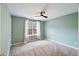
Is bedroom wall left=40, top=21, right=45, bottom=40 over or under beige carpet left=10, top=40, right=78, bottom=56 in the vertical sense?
over

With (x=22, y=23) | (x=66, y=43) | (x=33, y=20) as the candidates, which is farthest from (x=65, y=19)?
(x=22, y=23)

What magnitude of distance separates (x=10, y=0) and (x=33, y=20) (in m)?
3.10

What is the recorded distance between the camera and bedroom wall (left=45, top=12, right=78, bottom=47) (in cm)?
351

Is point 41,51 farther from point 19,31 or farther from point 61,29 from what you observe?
point 61,29

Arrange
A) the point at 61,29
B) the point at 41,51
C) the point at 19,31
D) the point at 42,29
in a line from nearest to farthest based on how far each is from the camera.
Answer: the point at 41,51 < the point at 19,31 < the point at 42,29 < the point at 61,29

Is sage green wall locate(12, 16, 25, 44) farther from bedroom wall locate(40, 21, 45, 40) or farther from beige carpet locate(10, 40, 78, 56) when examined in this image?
bedroom wall locate(40, 21, 45, 40)

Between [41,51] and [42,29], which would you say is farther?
[42,29]

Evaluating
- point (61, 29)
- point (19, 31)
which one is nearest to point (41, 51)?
point (19, 31)

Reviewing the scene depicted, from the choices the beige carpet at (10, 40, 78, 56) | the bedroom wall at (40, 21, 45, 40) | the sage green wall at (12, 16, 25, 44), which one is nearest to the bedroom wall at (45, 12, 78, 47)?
the bedroom wall at (40, 21, 45, 40)

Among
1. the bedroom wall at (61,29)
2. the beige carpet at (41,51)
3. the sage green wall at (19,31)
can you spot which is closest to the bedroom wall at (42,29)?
the bedroom wall at (61,29)

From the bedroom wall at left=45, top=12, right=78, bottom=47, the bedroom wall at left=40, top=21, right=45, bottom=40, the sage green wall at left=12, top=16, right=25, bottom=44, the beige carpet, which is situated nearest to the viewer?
the beige carpet

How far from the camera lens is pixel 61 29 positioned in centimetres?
395

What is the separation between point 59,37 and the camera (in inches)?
156

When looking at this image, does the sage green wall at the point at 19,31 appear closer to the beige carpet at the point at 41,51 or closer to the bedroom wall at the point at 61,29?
the beige carpet at the point at 41,51
